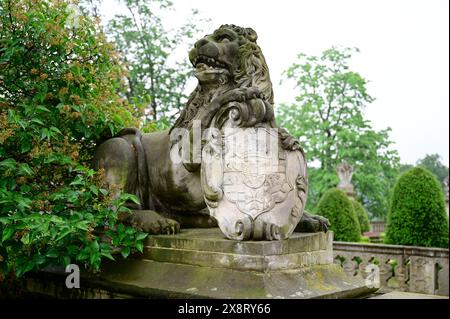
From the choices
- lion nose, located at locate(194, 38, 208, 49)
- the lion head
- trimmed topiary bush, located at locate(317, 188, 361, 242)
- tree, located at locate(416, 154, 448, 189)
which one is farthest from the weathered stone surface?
tree, located at locate(416, 154, 448, 189)

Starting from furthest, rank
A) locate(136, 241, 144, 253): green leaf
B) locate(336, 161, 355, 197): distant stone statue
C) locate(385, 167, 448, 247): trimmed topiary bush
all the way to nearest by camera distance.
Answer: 1. locate(336, 161, 355, 197): distant stone statue
2. locate(385, 167, 448, 247): trimmed topiary bush
3. locate(136, 241, 144, 253): green leaf

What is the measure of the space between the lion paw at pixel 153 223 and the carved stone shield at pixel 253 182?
60 centimetres

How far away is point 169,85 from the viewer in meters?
19.0

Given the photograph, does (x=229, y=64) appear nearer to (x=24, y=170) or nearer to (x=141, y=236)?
(x=141, y=236)

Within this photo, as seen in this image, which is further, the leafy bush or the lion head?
the lion head

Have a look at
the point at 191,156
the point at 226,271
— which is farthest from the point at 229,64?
the point at 226,271

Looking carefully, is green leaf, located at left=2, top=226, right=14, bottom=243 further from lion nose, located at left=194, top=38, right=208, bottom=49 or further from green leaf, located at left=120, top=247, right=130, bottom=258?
lion nose, located at left=194, top=38, right=208, bottom=49

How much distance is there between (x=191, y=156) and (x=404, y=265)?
8.12 metres

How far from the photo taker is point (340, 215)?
14.6 meters

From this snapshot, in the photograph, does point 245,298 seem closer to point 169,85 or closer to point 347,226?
point 347,226

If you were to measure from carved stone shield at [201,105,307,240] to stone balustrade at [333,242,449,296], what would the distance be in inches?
254

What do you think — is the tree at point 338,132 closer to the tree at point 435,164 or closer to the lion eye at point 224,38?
the lion eye at point 224,38

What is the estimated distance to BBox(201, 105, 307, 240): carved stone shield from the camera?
3.92 metres

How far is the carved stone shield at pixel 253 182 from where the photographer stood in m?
3.92
